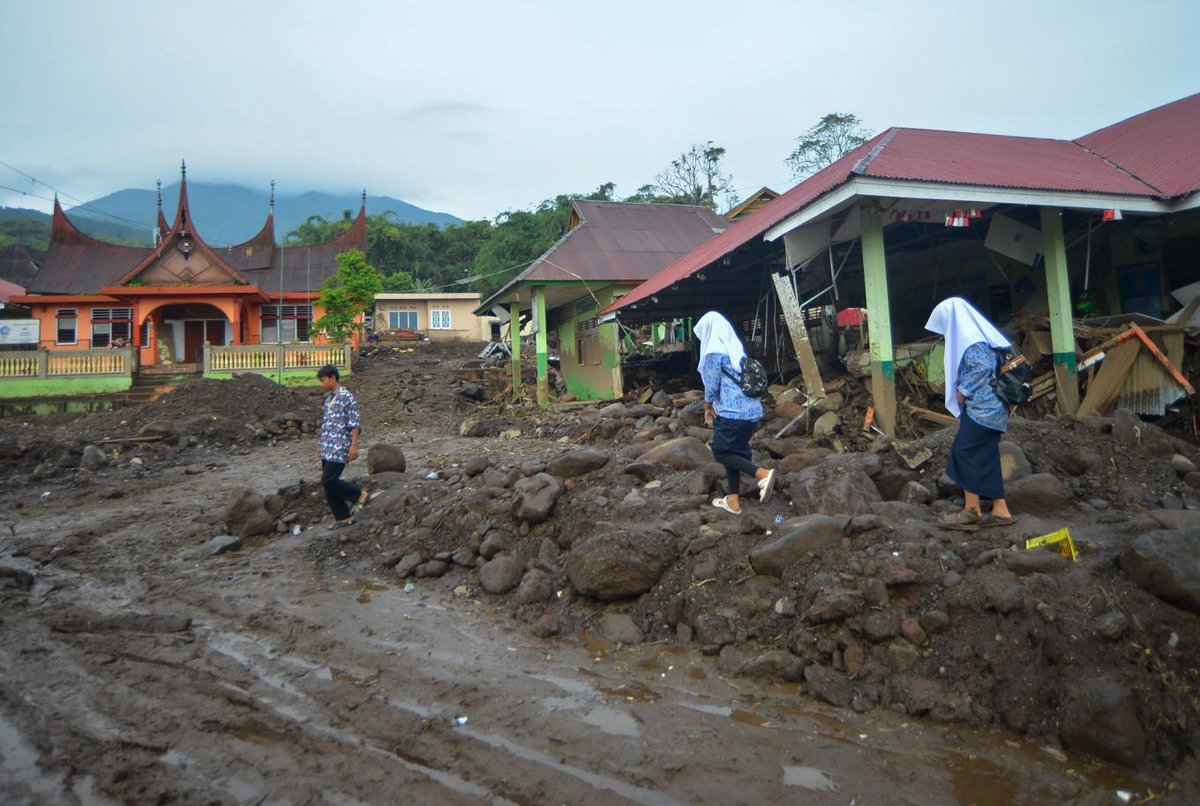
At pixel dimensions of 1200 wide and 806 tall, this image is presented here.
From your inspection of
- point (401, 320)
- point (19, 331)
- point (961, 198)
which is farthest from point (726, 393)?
point (401, 320)

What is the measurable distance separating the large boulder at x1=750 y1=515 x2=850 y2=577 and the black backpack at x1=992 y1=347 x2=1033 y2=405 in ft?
4.62

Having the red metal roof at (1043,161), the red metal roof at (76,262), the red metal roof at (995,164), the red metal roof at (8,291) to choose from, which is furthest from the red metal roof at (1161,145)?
the red metal roof at (8,291)

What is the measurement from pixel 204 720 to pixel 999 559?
4213mm

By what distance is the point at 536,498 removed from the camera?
6141 millimetres

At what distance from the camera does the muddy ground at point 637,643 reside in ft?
9.88

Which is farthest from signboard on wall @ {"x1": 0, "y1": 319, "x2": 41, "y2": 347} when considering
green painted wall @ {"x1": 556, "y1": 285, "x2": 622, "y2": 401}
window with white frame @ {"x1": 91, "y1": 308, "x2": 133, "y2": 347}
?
green painted wall @ {"x1": 556, "y1": 285, "x2": 622, "y2": 401}

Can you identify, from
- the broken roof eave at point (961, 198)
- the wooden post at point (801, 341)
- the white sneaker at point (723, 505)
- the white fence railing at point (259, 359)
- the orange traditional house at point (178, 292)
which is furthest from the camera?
the orange traditional house at point (178, 292)

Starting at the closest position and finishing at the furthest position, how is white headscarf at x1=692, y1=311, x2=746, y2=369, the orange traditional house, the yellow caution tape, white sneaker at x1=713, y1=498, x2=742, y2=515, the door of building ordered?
the yellow caution tape
white sneaker at x1=713, y1=498, x2=742, y2=515
white headscarf at x1=692, y1=311, x2=746, y2=369
the orange traditional house
the door of building

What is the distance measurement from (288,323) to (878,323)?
2606 centimetres

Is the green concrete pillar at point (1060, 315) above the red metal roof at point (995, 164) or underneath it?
underneath

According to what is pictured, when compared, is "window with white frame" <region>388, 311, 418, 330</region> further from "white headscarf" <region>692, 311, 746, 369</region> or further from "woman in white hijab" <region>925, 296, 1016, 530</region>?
"woman in white hijab" <region>925, 296, 1016, 530</region>

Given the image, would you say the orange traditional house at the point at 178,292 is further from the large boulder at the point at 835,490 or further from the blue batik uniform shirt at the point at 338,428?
the large boulder at the point at 835,490

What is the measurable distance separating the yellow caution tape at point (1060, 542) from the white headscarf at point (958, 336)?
1.01m

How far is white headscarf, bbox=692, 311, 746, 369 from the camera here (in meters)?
5.87
